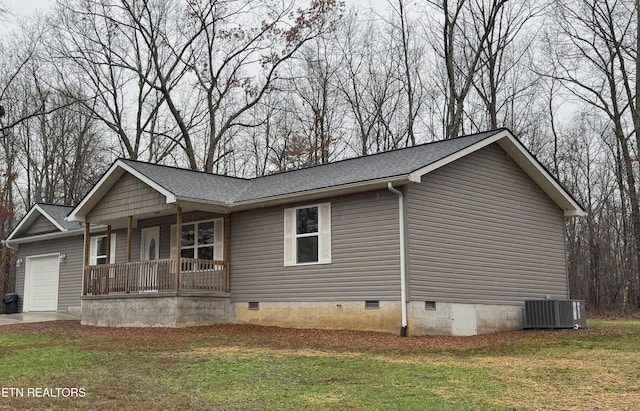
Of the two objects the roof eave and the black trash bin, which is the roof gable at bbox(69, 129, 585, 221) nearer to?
the roof eave

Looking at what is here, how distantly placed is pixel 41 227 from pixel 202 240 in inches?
408

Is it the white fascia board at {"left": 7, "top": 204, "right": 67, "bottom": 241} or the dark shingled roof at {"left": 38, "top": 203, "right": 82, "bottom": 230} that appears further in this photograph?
the white fascia board at {"left": 7, "top": 204, "right": 67, "bottom": 241}

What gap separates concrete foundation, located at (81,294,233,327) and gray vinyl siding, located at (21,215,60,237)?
7524mm

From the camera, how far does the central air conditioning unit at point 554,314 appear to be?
56.3ft

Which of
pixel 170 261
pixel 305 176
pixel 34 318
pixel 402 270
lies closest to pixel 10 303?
pixel 34 318

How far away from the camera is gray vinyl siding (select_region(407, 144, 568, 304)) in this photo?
15648 mm

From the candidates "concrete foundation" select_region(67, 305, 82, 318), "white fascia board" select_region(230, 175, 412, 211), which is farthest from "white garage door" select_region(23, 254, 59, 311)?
"white fascia board" select_region(230, 175, 412, 211)

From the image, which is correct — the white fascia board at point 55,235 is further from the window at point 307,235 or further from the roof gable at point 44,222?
the window at point 307,235

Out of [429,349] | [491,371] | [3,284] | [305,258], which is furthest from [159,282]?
[3,284]

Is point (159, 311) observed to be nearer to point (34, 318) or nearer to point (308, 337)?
point (308, 337)

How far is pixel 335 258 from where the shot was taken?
53.7ft

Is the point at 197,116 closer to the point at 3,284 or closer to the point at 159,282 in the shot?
the point at 3,284

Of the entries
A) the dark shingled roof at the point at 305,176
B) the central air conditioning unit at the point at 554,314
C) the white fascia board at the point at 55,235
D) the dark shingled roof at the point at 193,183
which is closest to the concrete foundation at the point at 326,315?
the dark shingled roof at the point at 305,176

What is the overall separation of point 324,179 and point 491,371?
8379mm
